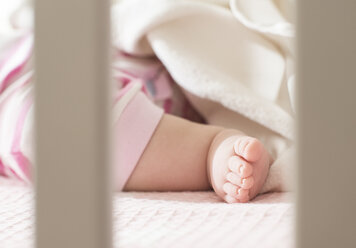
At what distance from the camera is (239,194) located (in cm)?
60

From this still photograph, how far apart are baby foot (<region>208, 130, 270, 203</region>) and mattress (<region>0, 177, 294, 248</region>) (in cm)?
9

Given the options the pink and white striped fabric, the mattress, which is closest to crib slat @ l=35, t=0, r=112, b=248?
the mattress

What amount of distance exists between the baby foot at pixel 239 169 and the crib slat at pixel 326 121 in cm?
32

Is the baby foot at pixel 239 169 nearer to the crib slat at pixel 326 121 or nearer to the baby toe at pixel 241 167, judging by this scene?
the baby toe at pixel 241 167

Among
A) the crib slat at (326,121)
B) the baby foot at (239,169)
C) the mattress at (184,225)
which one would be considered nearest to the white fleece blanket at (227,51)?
the baby foot at (239,169)

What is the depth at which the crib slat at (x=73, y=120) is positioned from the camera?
0.28 m

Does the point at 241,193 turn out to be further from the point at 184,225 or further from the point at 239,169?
the point at 184,225

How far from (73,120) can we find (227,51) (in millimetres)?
618

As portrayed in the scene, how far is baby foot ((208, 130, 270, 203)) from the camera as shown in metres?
0.59

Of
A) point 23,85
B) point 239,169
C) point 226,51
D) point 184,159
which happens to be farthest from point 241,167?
point 23,85

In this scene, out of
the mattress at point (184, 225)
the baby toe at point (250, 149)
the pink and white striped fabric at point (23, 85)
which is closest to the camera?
the mattress at point (184, 225)

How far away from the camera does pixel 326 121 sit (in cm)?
26

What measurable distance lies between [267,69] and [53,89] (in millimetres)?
598

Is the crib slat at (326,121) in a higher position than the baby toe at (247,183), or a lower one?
higher
